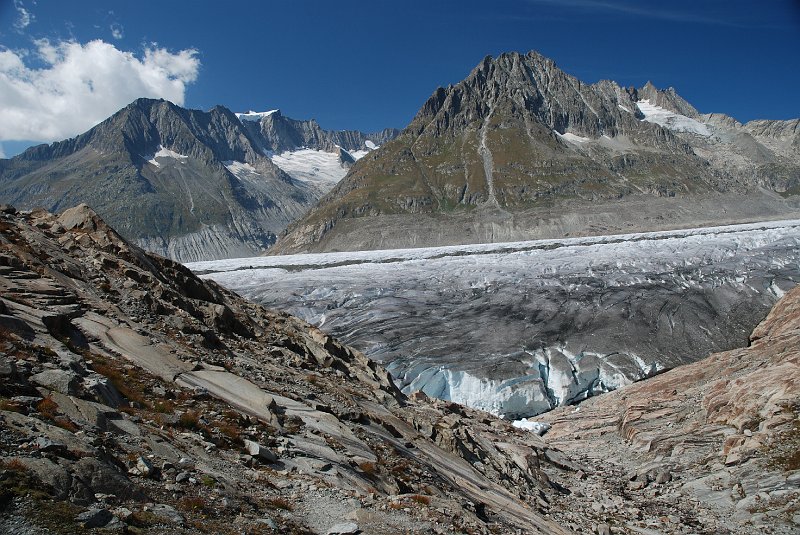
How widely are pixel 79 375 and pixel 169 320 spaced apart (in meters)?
6.11

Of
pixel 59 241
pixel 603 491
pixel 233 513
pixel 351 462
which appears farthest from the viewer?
pixel 603 491

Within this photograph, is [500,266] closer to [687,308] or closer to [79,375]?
[687,308]

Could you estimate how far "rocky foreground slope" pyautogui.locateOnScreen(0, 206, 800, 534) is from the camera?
7.10 meters

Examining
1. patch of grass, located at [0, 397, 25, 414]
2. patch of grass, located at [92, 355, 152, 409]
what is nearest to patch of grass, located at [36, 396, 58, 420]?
patch of grass, located at [0, 397, 25, 414]

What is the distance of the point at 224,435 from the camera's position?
1016 cm

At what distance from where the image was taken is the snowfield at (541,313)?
4150 centimetres

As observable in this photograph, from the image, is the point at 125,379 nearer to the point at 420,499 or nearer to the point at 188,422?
the point at 188,422

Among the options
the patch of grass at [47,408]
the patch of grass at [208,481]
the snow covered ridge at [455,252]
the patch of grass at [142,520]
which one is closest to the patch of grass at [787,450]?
the patch of grass at [208,481]

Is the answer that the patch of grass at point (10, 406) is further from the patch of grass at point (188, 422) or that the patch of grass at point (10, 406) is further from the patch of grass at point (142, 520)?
the patch of grass at point (188, 422)

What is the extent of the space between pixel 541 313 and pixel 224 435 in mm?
47886

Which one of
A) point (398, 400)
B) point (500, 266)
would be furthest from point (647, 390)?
point (500, 266)

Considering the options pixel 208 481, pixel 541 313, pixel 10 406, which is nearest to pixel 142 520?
pixel 208 481

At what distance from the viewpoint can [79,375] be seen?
9.55 m

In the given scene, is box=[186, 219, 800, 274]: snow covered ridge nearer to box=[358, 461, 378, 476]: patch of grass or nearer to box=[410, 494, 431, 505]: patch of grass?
box=[358, 461, 378, 476]: patch of grass
